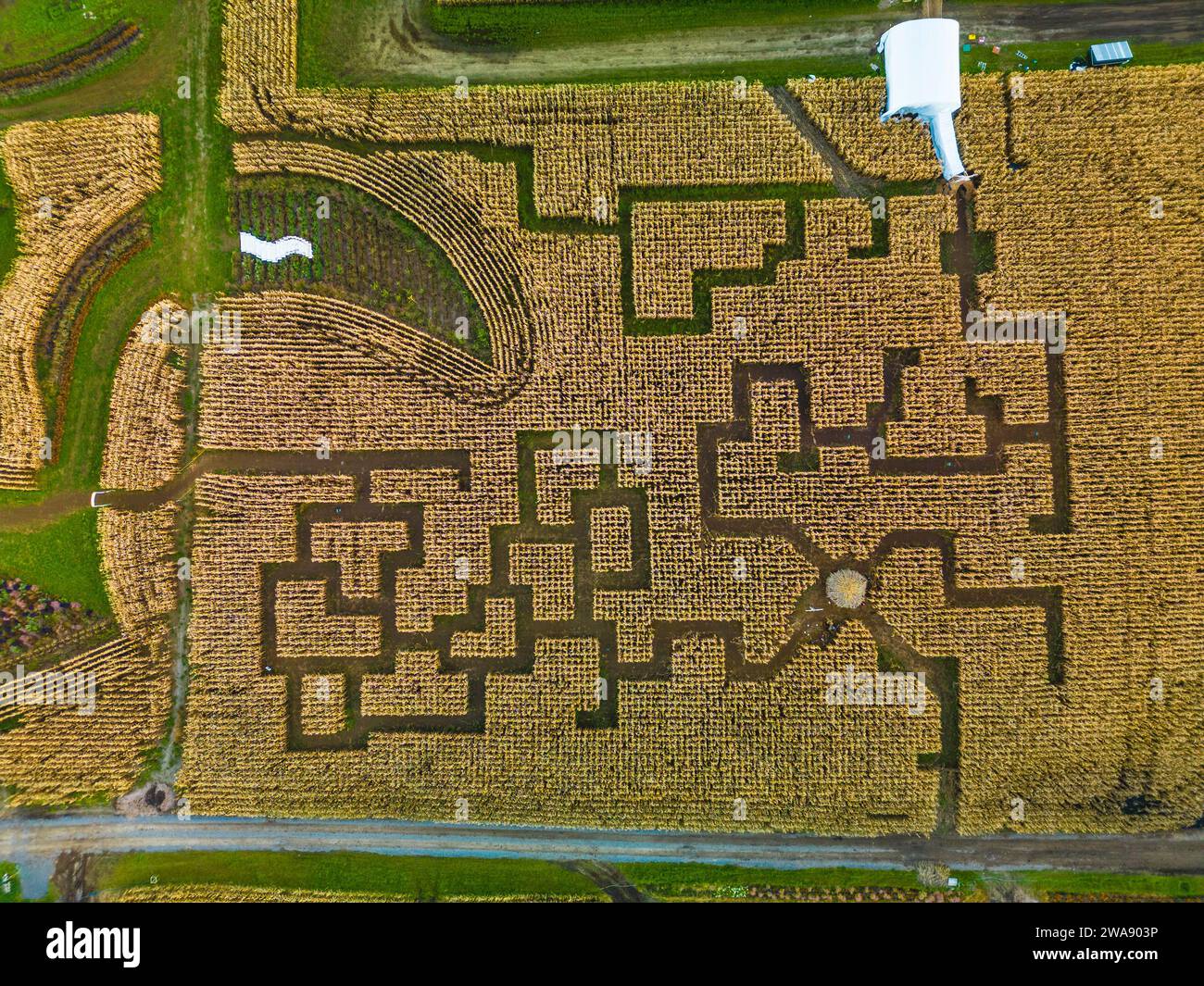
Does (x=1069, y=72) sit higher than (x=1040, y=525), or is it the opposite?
(x=1069, y=72)

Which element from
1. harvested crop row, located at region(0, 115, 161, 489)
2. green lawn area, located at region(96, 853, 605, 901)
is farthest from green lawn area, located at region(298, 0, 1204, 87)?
green lawn area, located at region(96, 853, 605, 901)

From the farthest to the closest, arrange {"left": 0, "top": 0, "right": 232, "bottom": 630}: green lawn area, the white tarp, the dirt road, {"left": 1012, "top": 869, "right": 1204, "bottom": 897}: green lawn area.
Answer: {"left": 0, "top": 0, "right": 232, "bottom": 630}: green lawn area < the dirt road < {"left": 1012, "top": 869, "right": 1204, "bottom": 897}: green lawn area < the white tarp

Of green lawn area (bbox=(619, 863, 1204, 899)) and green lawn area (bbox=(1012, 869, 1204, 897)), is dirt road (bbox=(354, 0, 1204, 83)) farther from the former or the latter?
green lawn area (bbox=(1012, 869, 1204, 897))

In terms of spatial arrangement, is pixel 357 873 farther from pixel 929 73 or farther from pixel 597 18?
pixel 929 73

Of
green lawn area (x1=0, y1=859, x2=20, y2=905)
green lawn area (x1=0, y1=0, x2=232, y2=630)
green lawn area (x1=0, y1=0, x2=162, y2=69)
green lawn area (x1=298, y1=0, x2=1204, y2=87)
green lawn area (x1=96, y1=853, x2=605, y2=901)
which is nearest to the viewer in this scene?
green lawn area (x1=96, y1=853, x2=605, y2=901)

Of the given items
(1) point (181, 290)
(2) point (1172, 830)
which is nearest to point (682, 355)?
(1) point (181, 290)
